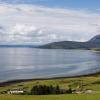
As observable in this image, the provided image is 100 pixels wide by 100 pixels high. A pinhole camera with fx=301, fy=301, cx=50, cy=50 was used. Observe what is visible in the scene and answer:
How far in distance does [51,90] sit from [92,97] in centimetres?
1430

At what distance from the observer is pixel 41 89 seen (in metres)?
60.1

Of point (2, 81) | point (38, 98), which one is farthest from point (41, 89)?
point (2, 81)

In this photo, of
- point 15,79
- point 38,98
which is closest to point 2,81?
point 15,79

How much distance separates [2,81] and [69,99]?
6646 centimetres

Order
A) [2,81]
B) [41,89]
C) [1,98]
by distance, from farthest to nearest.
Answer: [2,81]
[41,89]
[1,98]

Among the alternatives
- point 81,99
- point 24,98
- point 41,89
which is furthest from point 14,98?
point 41,89

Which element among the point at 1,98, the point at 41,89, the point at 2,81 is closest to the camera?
→ the point at 1,98

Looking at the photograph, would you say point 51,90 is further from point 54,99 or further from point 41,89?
point 54,99

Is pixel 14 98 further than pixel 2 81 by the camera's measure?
No

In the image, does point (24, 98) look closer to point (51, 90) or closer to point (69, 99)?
point (69, 99)

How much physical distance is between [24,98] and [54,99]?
4678 mm

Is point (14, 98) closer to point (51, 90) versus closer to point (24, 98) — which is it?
point (24, 98)

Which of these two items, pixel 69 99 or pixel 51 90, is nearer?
pixel 69 99

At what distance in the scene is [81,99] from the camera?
46.7 metres
